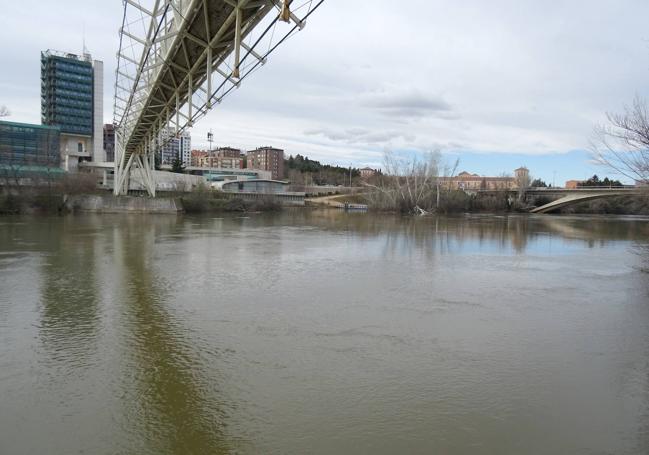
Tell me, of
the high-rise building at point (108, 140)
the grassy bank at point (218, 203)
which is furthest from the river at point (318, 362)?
the high-rise building at point (108, 140)

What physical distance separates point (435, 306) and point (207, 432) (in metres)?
8.04

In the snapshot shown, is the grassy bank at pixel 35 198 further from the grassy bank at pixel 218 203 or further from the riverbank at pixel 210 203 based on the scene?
the grassy bank at pixel 218 203

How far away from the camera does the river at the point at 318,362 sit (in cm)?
596

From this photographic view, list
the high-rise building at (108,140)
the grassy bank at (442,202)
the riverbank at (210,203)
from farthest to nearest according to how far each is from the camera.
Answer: the high-rise building at (108,140) < the grassy bank at (442,202) < the riverbank at (210,203)

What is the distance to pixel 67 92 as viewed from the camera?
11562 centimetres

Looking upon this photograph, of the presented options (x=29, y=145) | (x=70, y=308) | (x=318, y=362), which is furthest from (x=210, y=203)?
(x=318, y=362)

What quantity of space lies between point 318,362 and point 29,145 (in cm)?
9935

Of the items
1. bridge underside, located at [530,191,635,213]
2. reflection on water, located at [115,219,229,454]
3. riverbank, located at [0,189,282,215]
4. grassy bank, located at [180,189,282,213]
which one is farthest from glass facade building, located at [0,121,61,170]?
bridge underside, located at [530,191,635,213]

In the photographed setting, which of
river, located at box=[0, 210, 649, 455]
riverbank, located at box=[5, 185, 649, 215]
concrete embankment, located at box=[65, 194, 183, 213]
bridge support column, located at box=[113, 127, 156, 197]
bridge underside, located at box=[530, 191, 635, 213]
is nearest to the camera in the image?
river, located at box=[0, 210, 649, 455]

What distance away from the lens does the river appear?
19.6ft

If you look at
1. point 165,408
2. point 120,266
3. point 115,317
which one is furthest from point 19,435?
point 120,266

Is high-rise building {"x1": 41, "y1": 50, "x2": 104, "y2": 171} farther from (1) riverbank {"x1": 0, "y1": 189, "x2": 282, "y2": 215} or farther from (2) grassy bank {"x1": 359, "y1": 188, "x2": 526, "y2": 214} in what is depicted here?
(2) grassy bank {"x1": 359, "y1": 188, "x2": 526, "y2": 214}

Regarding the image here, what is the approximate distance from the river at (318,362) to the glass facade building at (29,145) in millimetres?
66335

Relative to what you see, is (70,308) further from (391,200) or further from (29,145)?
(29,145)
